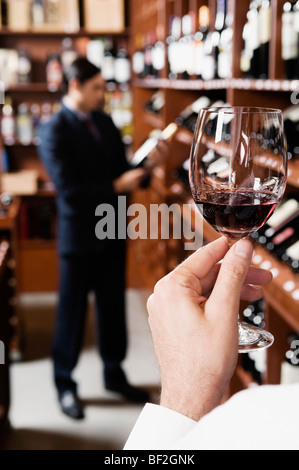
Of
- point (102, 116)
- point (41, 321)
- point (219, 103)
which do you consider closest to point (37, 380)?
point (41, 321)

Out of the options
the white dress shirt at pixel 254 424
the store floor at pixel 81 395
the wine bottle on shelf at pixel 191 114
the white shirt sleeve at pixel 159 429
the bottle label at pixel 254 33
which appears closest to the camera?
the white dress shirt at pixel 254 424

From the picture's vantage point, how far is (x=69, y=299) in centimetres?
318

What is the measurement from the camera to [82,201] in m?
3.08

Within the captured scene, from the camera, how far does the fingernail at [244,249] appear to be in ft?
→ 2.58

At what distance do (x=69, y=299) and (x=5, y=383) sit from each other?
1.75ft

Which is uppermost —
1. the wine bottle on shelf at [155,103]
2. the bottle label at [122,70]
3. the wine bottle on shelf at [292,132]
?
the bottle label at [122,70]

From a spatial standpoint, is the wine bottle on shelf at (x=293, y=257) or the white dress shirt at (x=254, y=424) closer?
the white dress shirt at (x=254, y=424)

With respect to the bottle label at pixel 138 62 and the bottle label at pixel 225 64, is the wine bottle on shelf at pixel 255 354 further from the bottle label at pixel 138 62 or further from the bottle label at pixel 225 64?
the bottle label at pixel 138 62

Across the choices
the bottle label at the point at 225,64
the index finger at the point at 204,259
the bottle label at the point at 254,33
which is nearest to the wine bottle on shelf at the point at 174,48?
the bottle label at the point at 225,64

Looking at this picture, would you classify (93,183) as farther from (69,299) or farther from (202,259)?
(202,259)

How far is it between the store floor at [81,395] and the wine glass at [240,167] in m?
2.12

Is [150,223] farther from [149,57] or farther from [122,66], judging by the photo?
[122,66]

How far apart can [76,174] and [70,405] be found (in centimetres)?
117

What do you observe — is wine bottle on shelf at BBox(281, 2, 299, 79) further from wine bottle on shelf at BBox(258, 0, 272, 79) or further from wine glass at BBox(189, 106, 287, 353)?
wine glass at BBox(189, 106, 287, 353)
